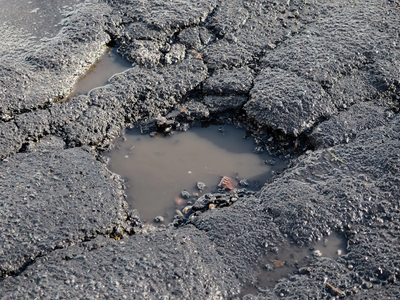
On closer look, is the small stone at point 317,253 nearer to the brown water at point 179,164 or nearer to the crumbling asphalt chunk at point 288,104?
the brown water at point 179,164

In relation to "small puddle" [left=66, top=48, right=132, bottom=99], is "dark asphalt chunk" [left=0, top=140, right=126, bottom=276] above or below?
below

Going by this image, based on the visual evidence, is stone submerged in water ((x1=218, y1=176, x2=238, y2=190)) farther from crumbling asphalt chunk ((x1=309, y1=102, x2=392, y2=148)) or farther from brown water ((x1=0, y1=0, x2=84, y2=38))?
brown water ((x1=0, y1=0, x2=84, y2=38))

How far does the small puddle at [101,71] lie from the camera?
3.25 meters

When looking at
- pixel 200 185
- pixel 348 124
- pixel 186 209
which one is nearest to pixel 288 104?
pixel 348 124

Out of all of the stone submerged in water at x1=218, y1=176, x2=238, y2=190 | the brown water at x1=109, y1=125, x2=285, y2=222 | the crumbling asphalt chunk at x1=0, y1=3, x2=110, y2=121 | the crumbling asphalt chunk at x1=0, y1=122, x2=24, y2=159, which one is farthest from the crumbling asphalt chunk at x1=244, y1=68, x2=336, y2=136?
the crumbling asphalt chunk at x1=0, y1=122, x2=24, y2=159

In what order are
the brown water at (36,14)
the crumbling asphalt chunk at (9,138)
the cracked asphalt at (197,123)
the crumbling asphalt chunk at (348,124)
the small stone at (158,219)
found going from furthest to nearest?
the brown water at (36,14) < the crumbling asphalt chunk at (348,124) < the crumbling asphalt chunk at (9,138) < the small stone at (158,219) < the cracked asphalt at (197,123)

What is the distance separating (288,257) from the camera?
2307 millimetres

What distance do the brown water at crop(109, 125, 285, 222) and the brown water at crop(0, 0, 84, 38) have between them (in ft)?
4.61

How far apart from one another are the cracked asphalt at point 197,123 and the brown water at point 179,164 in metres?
0.11

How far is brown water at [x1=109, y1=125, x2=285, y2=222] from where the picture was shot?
2.76 meters

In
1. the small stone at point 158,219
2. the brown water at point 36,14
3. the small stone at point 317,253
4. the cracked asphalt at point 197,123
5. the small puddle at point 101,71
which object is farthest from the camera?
the brown water at point 36,14

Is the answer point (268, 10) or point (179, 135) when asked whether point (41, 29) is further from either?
point (268, 10)

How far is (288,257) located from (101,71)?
2159 millimetres

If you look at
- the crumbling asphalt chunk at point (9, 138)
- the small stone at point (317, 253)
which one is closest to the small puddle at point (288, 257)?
the small stone at point (317, 253)
